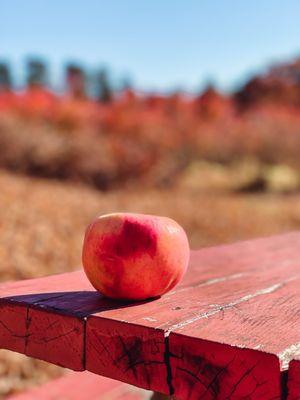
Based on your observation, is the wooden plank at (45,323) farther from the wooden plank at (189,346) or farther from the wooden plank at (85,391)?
the wooden plank at (85,391)

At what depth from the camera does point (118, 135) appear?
1016 cm

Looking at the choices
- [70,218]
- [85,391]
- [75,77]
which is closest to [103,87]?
[75,77]

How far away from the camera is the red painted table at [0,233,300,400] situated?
72cm

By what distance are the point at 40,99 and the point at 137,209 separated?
Answer: 196 inches

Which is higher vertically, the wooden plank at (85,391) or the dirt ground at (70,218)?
the wooden plank at (85,391)

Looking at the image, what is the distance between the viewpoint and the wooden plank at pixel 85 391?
177cm

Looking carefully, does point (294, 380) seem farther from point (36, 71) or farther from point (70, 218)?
point (36, 71)

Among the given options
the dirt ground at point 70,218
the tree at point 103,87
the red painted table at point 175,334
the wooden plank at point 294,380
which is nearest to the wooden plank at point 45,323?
the red painted table at point 175,334

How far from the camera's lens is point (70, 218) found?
4.99 meters

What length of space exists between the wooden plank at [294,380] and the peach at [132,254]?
319 millimetres

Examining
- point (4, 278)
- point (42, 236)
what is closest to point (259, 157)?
point (42, 236)

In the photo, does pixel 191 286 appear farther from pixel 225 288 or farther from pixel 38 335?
pixel 38 335

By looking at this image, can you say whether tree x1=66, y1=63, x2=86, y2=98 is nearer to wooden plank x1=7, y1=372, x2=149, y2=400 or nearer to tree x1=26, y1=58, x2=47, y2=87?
tree x1=26, y1=58, x2=47, y2=87

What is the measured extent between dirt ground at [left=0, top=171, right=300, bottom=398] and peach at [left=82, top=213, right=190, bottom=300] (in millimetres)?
1459
